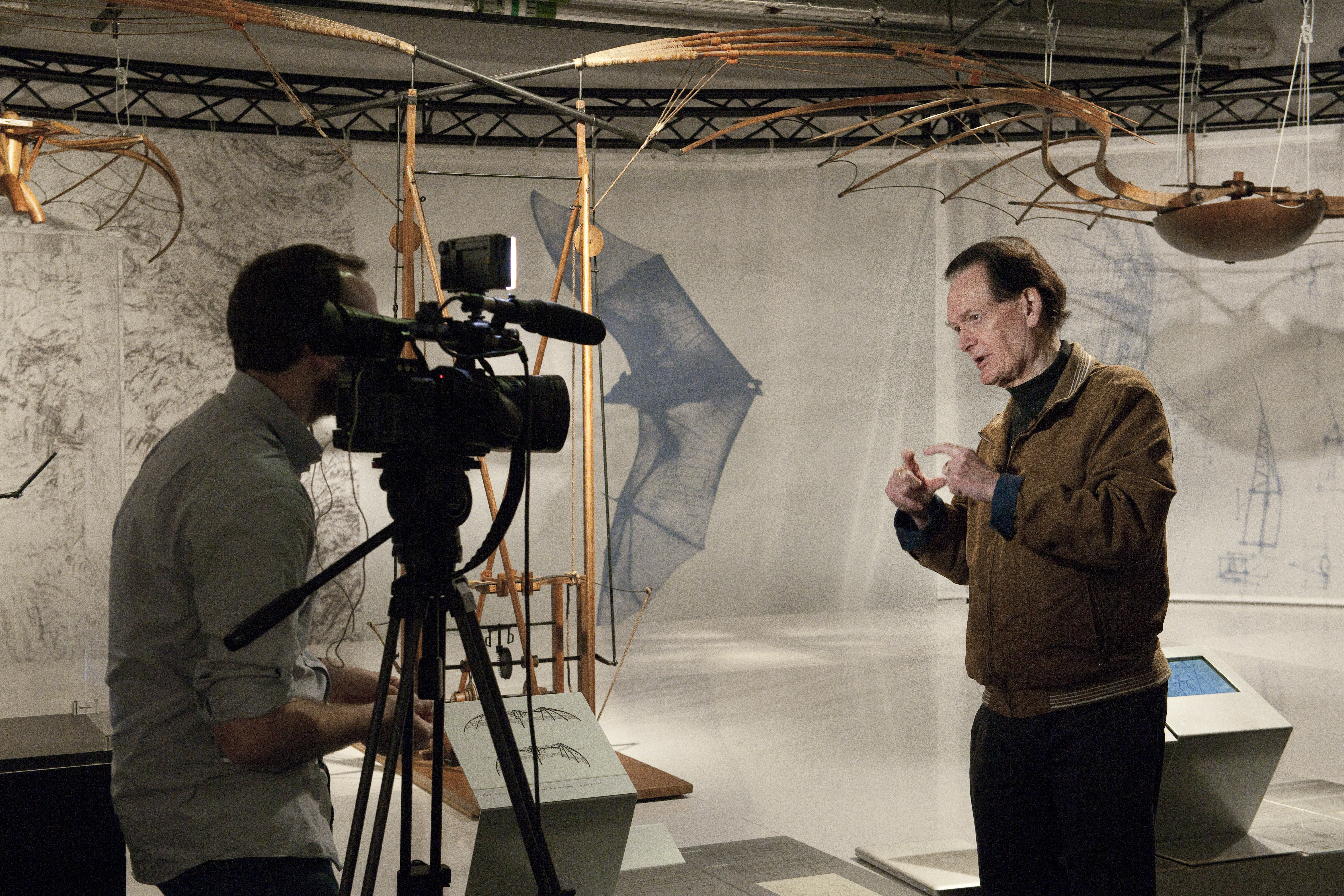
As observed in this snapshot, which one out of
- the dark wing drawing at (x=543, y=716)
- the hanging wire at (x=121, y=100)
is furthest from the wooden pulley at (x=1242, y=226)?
the hanging wire at (x=121, y=100)

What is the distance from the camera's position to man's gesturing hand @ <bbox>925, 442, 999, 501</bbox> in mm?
1935

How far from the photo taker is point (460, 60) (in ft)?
26.5

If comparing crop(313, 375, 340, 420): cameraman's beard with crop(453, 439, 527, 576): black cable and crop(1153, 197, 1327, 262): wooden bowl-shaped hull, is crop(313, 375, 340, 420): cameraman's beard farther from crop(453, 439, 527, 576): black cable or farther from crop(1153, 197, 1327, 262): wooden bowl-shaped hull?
crop(1153, 197, 1327, 262): wooden bowl-shaped hull

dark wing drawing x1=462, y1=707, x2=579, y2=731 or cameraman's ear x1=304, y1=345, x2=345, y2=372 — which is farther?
dark wing drawing x1=462, y1=707, x2=579, y2=731

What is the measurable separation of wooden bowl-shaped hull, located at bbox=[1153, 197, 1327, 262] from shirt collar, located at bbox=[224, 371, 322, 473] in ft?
15.8

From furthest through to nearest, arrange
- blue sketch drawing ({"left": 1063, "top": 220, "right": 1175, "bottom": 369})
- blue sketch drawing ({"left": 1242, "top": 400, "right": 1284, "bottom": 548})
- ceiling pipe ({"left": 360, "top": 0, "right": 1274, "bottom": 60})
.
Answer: blue sketch drawing ({"left": 1063, "top": 220, "right": 1175, "bottom": 369}) → blue sketch drawing ({"left": 1242, "top": 400, "right": 1284, "bottom": 548}) → ceiling pipe ({"left": 360, "top": 0, "right": 1274, "bottom": 60})

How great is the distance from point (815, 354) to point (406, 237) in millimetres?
5316

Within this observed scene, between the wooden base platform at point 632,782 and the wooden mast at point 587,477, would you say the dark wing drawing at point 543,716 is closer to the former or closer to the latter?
the wooden base platform at point 632,782

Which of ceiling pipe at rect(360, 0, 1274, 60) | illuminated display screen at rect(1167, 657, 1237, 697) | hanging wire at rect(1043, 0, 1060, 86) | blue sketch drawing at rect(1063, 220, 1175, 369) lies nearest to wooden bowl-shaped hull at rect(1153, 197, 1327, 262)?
hanging wire at rect(1043, 0, 1060, 86)

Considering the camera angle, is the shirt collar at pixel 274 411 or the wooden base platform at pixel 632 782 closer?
the shirt collar at pixel 274 411

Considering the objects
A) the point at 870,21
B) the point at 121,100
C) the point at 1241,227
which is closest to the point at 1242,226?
the point at 1241,227

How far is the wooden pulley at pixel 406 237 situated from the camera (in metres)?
3.95

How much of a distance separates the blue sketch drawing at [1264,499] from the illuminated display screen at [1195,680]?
19.4ft

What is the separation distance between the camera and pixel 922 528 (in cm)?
227
